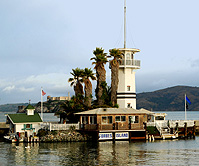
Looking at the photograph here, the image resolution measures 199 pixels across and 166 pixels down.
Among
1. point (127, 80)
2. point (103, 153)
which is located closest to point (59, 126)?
point (103, 153)

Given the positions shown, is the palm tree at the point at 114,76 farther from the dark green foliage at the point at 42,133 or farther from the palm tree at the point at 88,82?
the dark green foliage at the point at 42,133

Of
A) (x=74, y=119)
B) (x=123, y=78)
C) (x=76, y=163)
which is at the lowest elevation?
(x=76, y=163)

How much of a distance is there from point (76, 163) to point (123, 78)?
33.8 meters

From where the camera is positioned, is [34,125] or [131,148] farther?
[34,125]

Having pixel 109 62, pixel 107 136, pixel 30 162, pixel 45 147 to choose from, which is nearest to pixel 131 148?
pixel 107 136

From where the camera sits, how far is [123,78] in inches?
2844

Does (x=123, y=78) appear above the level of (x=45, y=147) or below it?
above

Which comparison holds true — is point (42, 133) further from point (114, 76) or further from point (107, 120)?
point (114, 76)

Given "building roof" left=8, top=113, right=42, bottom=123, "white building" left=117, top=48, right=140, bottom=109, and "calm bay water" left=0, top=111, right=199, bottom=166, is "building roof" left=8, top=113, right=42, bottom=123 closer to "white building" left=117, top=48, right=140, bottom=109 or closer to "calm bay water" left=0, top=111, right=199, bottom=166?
"calm bay water" left=0, top=111, right=199, bottom=166

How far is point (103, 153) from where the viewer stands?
46.5 metres

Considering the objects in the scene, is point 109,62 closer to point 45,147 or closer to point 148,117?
point 148,117

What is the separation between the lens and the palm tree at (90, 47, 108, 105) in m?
70.2

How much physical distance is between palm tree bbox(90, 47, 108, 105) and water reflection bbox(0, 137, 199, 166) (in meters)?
16.2

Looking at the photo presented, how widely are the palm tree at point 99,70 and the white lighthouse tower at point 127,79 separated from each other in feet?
10.6
